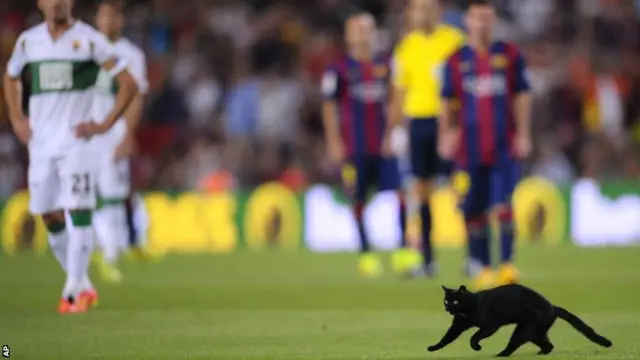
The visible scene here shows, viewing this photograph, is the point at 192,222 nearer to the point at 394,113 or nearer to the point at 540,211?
the point at 540,211

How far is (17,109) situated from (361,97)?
5.90 metres

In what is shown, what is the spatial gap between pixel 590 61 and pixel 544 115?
4.50 feet

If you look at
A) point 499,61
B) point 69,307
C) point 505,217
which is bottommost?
point 69,307

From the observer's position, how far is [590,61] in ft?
84.9

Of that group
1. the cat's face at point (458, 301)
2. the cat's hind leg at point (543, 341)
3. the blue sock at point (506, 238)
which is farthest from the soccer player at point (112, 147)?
the cat's face at point (458, 301)

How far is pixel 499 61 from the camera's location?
577 inches

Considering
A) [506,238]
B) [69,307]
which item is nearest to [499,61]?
[506,238]

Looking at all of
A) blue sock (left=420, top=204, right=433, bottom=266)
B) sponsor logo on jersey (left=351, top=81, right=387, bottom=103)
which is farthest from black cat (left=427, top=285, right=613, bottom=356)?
sponsor logo on jersey (left=351, top=81, right=387, bottom=103)

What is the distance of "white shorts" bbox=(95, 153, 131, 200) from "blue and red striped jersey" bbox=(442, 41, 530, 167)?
4.39 m

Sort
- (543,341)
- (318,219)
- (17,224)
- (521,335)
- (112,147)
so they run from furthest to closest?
(318,219)
(17,224)
(112,147)
(543,341)
(521,335)

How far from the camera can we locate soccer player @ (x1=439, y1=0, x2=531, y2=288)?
48.0 feet

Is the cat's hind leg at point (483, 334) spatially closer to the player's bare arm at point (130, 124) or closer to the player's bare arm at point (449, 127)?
the player's bare arm at point (449, 127)

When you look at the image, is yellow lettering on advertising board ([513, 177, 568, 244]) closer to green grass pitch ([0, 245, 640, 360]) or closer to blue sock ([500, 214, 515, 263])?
green grass pitch ([0, 245, 640, 360])

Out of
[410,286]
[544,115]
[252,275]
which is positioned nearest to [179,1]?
[544,115]
